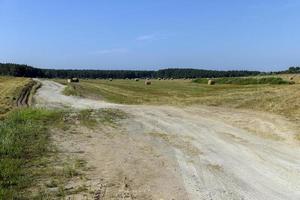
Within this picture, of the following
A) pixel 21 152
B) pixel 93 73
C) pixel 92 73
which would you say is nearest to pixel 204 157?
pixel 21 152

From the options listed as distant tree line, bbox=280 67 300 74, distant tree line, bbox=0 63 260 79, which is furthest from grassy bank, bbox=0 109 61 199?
distant tree line, bbox=0 63 260 79

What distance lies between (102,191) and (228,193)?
2.59 m

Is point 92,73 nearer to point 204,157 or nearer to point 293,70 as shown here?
point 293,70

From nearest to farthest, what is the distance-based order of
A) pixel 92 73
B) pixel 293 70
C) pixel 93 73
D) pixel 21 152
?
1. pixel 21 152
2. pixel 293 70
3. pixel 93 73
4. pixel 92 73

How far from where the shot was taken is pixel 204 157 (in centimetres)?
1490

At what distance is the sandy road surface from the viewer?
11125 millimetres

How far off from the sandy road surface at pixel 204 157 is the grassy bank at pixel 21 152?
1475 millimetres

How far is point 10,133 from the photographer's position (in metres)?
18.3

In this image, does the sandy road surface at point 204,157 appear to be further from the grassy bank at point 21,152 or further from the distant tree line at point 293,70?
the distant tree line at point 293,70

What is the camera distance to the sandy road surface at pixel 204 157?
36.5 ft

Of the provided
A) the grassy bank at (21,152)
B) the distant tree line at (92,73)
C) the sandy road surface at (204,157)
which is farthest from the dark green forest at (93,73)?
the grassy bank at (21,152)

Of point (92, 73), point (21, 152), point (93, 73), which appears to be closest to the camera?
point (21, 152)

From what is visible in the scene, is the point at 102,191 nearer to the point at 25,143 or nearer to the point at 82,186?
the point at 82,186

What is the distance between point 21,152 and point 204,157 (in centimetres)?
521
